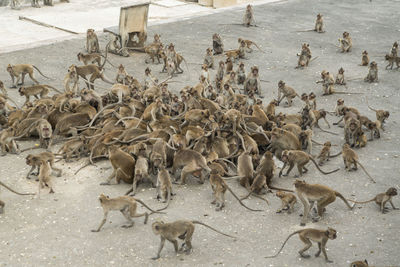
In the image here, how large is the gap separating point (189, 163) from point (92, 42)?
8.54m

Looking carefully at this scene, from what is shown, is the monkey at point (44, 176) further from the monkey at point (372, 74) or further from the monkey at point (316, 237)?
the monkey at point (372, 74)

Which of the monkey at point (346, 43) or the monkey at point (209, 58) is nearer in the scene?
the monkey at point (209, 58)

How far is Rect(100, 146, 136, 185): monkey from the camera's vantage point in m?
10.1

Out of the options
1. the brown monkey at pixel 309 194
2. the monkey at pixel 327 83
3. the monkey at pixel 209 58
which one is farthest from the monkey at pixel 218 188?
the monkey at pixel 209 58

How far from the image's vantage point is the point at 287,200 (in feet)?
30.9

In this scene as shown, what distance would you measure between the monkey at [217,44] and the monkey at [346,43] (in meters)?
3.84

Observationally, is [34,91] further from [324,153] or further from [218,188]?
[324,153]

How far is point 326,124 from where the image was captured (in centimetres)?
1330

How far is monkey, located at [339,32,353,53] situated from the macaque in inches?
300

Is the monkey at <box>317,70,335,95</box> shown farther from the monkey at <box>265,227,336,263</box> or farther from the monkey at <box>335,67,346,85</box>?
the monkey at <box>265,227,336,263</box>

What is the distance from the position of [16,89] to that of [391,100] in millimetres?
9475

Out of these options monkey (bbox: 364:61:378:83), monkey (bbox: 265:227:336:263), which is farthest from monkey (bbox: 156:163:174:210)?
monkey (bbox: 364:61:378:83)

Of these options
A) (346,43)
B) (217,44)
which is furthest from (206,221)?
(346,43)

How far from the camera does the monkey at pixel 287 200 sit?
9438 mm
